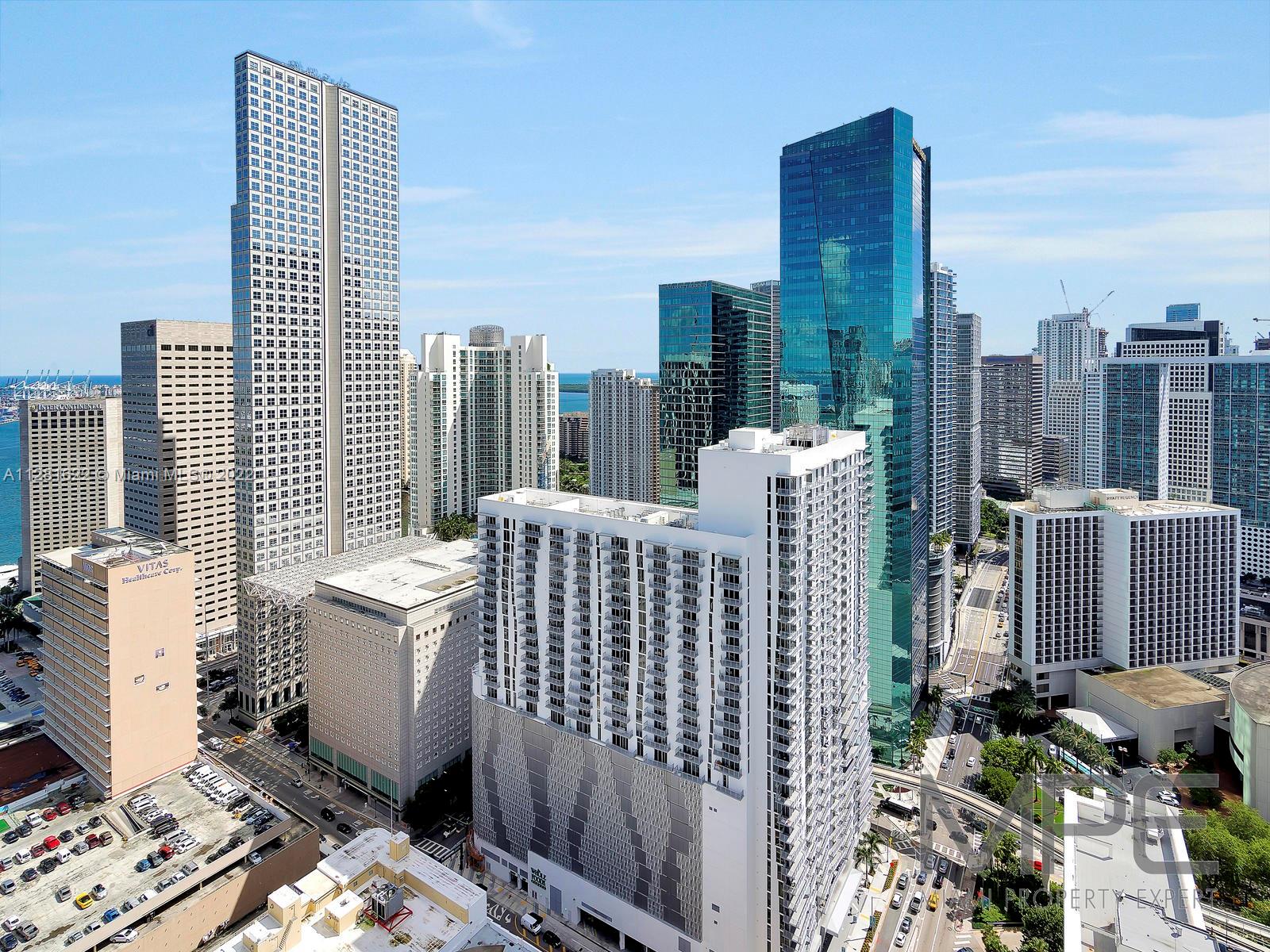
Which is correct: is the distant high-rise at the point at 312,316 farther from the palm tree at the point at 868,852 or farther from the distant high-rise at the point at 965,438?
the distant high-rise at the point at 965,438

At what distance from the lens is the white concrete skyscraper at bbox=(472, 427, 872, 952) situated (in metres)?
51.0

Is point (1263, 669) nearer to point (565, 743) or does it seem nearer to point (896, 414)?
point (896, 414)

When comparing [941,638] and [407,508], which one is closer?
[941,638]

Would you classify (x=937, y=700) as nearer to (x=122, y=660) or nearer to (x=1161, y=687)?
(x=1161, y=687)

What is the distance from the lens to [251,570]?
9700cm

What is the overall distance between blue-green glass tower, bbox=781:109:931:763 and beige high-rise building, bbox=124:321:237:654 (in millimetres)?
86665

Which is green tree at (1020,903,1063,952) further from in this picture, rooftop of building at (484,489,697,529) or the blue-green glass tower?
rooftop of building at (484,489,697,529)

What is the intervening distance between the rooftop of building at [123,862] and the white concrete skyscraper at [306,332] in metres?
30.5

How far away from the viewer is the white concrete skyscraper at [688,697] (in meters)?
51.0

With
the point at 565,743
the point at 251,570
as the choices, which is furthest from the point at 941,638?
the point at 251,570

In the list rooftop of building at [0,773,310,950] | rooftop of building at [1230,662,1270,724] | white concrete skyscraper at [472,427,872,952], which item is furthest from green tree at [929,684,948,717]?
rooftop of building at [0,773,310,950]

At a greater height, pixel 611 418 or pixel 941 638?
pixel 611 418

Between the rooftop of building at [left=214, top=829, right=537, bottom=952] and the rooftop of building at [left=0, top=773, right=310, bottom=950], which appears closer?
the rooftop of building at [left=214, top=829, right=537, bottom=952]

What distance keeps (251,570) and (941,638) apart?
338 ft
